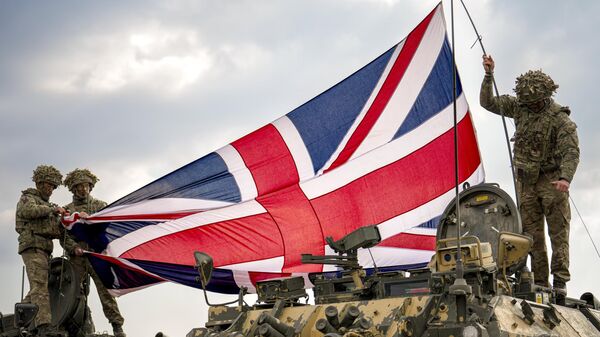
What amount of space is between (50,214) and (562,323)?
861 cm

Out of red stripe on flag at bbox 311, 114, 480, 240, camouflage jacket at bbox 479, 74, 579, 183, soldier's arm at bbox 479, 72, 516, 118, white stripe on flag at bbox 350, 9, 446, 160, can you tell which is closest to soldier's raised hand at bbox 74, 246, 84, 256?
red stripe on flag at bbox 311, 114, 480, 240

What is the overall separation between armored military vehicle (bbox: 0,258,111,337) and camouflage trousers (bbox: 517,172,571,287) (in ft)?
22.9

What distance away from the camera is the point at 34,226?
15.6 meters

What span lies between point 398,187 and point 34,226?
5.98 meters

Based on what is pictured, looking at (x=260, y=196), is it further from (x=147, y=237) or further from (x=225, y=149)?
(x=147, y=237)

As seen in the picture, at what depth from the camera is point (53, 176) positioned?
624 inches

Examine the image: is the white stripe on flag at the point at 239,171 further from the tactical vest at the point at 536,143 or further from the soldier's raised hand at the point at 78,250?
the tactical vest at the point at 536,143

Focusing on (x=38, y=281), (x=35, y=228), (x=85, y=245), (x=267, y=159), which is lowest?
(x=38, y=281)

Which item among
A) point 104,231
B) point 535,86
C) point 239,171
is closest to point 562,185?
point 535,86

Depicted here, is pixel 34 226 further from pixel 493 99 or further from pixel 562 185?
pixel 562 185

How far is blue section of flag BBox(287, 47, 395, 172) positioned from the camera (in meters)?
16.0

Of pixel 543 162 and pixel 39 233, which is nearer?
pixel 543 162

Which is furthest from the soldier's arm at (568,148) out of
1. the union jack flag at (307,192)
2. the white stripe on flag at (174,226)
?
the white stripe on flag at (174,226)

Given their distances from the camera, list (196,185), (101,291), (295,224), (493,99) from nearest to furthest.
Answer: (493,99)
(295,224)
(196,185)
(101,291)
